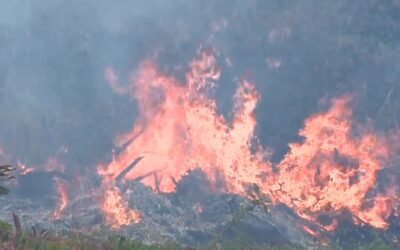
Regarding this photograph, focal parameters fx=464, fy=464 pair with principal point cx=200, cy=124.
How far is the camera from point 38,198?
30281mm

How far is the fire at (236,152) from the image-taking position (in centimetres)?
2708

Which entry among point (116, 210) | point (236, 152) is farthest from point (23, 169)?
point (236, 152)

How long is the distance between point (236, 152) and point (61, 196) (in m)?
11.5

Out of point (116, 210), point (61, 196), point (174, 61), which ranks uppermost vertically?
point (174, 61)

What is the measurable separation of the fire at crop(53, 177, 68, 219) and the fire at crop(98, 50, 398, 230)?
8.83ft

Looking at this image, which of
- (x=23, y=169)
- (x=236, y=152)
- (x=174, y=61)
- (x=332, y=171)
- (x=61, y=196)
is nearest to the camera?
(x=332, y=171)

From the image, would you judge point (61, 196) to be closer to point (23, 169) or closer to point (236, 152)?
point (23, 169)

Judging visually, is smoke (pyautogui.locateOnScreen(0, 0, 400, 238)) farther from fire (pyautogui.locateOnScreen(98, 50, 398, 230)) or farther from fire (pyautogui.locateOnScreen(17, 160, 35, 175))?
fire (pyautogui.locateOnScreen(98, 50, 398, 230))

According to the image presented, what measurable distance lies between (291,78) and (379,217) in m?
10.5

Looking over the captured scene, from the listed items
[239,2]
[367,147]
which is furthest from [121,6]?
[367,147]

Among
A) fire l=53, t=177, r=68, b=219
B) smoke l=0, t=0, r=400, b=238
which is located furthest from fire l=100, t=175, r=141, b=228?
smoke l=0, t=0, r=400, b=238

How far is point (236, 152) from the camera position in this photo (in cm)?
2927

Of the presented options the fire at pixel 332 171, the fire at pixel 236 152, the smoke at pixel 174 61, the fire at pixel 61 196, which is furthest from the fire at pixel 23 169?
the fire at pixel 332 171

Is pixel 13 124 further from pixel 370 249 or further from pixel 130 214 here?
pixel 370 249
